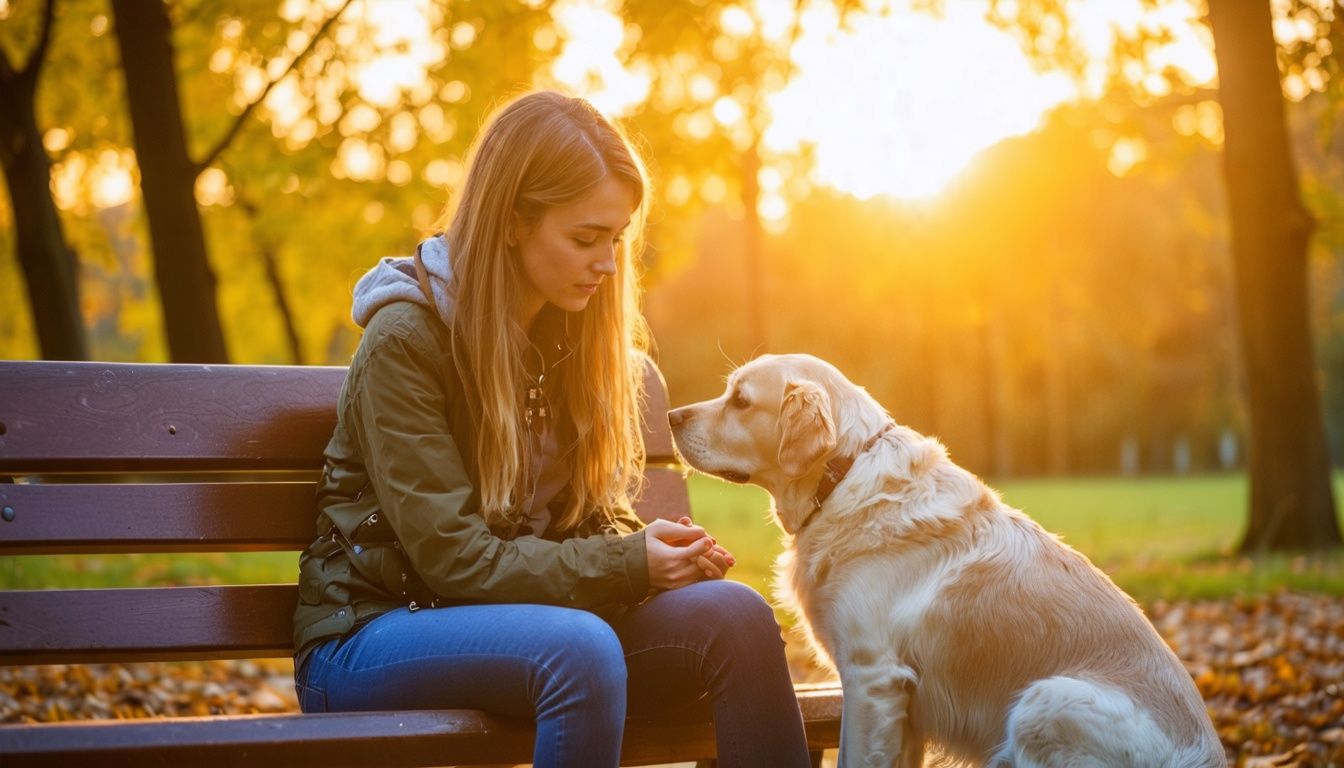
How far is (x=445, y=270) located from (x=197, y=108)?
42.9ft

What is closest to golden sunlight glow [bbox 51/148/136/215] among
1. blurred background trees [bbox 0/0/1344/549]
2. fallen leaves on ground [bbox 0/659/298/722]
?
blurred background trees [bbox 0/0/1344/549]

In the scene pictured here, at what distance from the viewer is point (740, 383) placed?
4199 millimetres

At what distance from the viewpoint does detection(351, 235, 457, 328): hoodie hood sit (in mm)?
3178

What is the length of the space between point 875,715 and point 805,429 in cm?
90

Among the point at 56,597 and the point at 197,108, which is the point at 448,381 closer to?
the point at 56,597

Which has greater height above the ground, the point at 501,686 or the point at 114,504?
the point at 114,504

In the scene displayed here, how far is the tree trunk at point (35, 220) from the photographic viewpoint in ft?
33.8

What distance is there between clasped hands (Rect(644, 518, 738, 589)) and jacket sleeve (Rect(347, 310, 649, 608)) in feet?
0.12

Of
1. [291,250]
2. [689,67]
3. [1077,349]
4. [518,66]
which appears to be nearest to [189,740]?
[518,66]

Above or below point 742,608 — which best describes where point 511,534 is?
above

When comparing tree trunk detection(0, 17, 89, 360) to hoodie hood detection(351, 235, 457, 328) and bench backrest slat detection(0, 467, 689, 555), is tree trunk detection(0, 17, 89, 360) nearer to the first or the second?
bench backrest slat detection(0, 467, 689, 555)

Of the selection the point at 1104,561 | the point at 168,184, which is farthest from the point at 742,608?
the point at 1104,561

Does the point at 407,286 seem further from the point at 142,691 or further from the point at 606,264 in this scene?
the point at 142,691

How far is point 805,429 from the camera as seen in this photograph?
3.89m
